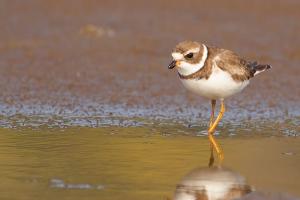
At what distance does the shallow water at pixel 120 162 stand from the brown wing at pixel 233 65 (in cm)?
70

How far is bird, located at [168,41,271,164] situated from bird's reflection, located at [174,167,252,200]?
0.88 metres

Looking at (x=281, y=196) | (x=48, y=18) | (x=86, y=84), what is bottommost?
(x=281, y=196)

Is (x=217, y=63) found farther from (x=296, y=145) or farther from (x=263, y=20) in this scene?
(x=263, y=20)

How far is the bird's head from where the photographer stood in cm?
826

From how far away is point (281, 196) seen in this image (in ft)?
20.5

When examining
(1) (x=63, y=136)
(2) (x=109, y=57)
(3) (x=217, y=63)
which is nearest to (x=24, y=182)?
(1) (x=63, y=136)

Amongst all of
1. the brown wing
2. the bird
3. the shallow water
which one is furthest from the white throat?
the shallow water

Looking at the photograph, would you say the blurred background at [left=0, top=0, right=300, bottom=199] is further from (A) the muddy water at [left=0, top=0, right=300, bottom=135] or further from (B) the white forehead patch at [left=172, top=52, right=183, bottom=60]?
(B) the white forehead patch at [left=172, top=52, right=183, bottom=60]

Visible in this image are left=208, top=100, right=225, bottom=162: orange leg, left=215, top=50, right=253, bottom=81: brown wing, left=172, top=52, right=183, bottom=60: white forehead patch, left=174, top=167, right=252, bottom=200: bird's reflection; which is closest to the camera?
left=174, top=167, right=252, bottom=200: bird's reflection

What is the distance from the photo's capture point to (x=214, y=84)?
841cm

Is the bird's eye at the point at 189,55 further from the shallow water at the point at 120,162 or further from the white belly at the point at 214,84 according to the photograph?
the shallow water at the point at 120,162

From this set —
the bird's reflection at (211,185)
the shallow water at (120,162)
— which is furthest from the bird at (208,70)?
the bird's reflection at (211,185)

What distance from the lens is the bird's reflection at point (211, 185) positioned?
6.37 meters

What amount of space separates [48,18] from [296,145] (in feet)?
24.2
